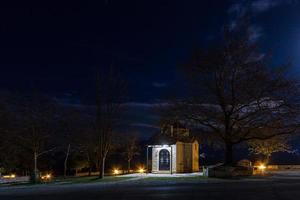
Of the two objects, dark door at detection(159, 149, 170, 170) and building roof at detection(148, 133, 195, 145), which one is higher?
building roof at detection(148, 133, 195, 145)

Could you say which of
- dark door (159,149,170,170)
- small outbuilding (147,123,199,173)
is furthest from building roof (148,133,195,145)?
dark door (159,149,170,170)

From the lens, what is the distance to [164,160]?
50.6 m

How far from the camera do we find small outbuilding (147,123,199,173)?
4978 centimetres

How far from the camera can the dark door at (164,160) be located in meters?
50.4

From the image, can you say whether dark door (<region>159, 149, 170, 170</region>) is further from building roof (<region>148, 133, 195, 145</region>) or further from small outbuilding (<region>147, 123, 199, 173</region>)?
building roof (<region>148, 133, 195, 145</region>)

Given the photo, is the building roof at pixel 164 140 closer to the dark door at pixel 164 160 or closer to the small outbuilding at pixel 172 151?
the small outbuilding at pixel 172 151

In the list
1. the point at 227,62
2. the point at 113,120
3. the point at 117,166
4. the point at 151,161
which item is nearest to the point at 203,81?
the point at 227,62

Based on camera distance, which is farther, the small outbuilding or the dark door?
the dark door

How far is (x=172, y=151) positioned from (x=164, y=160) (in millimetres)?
1584

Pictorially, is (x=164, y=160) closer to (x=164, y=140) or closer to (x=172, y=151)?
(x=172, y=151)

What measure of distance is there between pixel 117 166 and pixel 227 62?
3299 cm

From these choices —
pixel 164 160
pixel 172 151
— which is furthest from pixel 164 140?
pixel 164 160

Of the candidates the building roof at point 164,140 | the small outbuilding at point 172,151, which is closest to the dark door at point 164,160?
the small outbuilding at point 172,151

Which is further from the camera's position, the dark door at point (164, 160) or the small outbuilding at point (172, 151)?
the dark door at point (164, 160)
